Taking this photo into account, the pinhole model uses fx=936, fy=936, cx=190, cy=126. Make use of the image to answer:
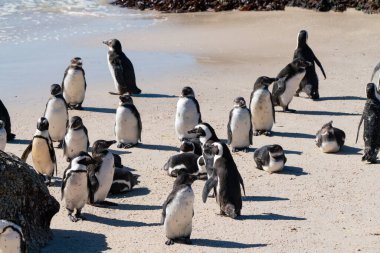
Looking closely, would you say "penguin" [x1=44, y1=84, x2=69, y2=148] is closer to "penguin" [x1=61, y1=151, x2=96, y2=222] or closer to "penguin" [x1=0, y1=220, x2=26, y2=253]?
"penguin" [x1=61, y1=151, x2=96, y2=222]

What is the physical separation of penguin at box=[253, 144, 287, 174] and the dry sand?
0.39ft

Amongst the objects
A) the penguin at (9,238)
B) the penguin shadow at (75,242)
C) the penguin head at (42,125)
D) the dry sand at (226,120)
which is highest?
the penguin head at (42,125)

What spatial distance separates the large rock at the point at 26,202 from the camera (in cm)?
903

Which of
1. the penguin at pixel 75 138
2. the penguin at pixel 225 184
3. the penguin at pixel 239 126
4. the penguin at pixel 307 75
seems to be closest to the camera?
the penguin at pixel 225 184

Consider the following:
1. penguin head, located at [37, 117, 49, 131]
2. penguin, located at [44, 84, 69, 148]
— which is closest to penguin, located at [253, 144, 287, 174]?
penguin head, located at [37, 117, 49, 131]

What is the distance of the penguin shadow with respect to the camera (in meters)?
9.41

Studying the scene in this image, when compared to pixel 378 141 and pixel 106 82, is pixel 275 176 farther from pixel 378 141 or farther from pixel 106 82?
pixel 106 82

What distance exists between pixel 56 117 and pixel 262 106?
3114mm

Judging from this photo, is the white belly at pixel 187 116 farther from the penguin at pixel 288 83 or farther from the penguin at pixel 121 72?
the penguin at pixel 121 72

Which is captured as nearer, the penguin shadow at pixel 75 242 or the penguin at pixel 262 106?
the penguin shadow at pixel 75 242

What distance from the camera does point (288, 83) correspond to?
15.9 meters

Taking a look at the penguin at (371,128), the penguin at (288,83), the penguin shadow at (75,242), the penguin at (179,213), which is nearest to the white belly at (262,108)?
the penguin at (288,83)

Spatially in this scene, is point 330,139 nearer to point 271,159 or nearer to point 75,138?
point 271,159

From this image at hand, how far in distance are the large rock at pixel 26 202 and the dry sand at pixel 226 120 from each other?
29cm
